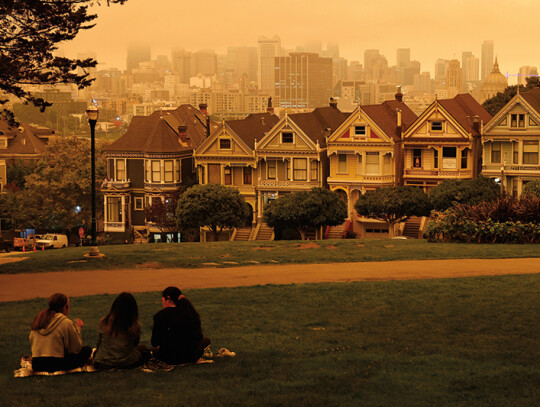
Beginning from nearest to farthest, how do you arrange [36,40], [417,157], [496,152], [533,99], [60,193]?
[36,40], [533,99], [496,152], [417,157], [60,193]

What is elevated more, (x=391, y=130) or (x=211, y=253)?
(x=391, y=130)

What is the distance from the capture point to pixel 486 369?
49.2 ft

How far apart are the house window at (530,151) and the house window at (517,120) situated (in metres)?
1.26

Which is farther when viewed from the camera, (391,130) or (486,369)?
(391,130)

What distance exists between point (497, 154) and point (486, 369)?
161ft

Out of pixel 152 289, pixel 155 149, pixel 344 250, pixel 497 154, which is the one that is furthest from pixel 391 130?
pixel 152 289

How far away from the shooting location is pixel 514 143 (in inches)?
2419

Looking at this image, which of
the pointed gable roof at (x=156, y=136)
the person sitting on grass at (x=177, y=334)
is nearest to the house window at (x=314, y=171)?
the pointed gable roof at (x=156, y=136)

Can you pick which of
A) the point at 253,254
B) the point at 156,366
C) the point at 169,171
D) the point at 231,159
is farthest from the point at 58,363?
the point at 169,171

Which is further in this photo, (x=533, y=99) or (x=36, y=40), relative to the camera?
(x=533, y=99)

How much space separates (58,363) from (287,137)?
168 ft

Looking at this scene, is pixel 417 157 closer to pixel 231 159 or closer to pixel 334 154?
pixel 334 154

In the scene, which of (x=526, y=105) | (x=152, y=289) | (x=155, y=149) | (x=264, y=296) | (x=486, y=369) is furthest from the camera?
(x=155, y=149)

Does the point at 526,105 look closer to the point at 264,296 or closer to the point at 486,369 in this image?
the point at 264,296
